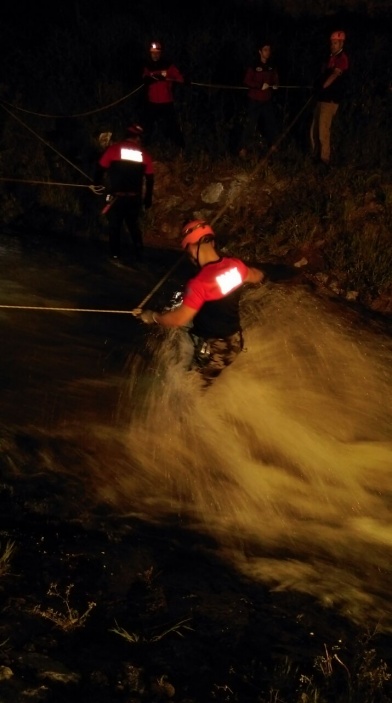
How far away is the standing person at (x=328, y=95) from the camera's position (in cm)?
999

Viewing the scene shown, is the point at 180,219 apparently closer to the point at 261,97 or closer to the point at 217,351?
the point at 261,97

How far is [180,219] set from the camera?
11.6 metres

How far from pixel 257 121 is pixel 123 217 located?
3.58 metres

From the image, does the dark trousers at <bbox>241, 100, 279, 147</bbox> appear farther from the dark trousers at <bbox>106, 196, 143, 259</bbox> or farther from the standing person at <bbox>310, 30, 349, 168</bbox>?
the dark trousers at <bbox>106, 196, 143, 259</bbox>

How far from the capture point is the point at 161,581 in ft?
12.7

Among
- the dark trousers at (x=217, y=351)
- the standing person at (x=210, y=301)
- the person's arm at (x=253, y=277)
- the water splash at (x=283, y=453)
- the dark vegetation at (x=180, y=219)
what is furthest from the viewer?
the dark trousers at (x=217, y=351)

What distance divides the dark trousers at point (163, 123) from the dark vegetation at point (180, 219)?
0.29m

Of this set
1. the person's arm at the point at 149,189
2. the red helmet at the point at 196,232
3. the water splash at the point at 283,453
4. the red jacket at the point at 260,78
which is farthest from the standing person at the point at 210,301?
Answer: the red jacket at the point at 260,78

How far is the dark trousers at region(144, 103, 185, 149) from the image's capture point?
11.6 m

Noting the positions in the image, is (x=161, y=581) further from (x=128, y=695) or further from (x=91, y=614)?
(x=128, y=695)

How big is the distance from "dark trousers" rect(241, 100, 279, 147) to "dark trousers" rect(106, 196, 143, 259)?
3093 millimetres

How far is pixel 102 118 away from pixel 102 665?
11.7m

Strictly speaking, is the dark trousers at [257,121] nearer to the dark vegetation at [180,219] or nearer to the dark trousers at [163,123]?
the dark vegetation at [180,219]

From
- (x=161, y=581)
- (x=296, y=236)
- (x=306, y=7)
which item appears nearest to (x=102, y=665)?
(x=161, y=581)
